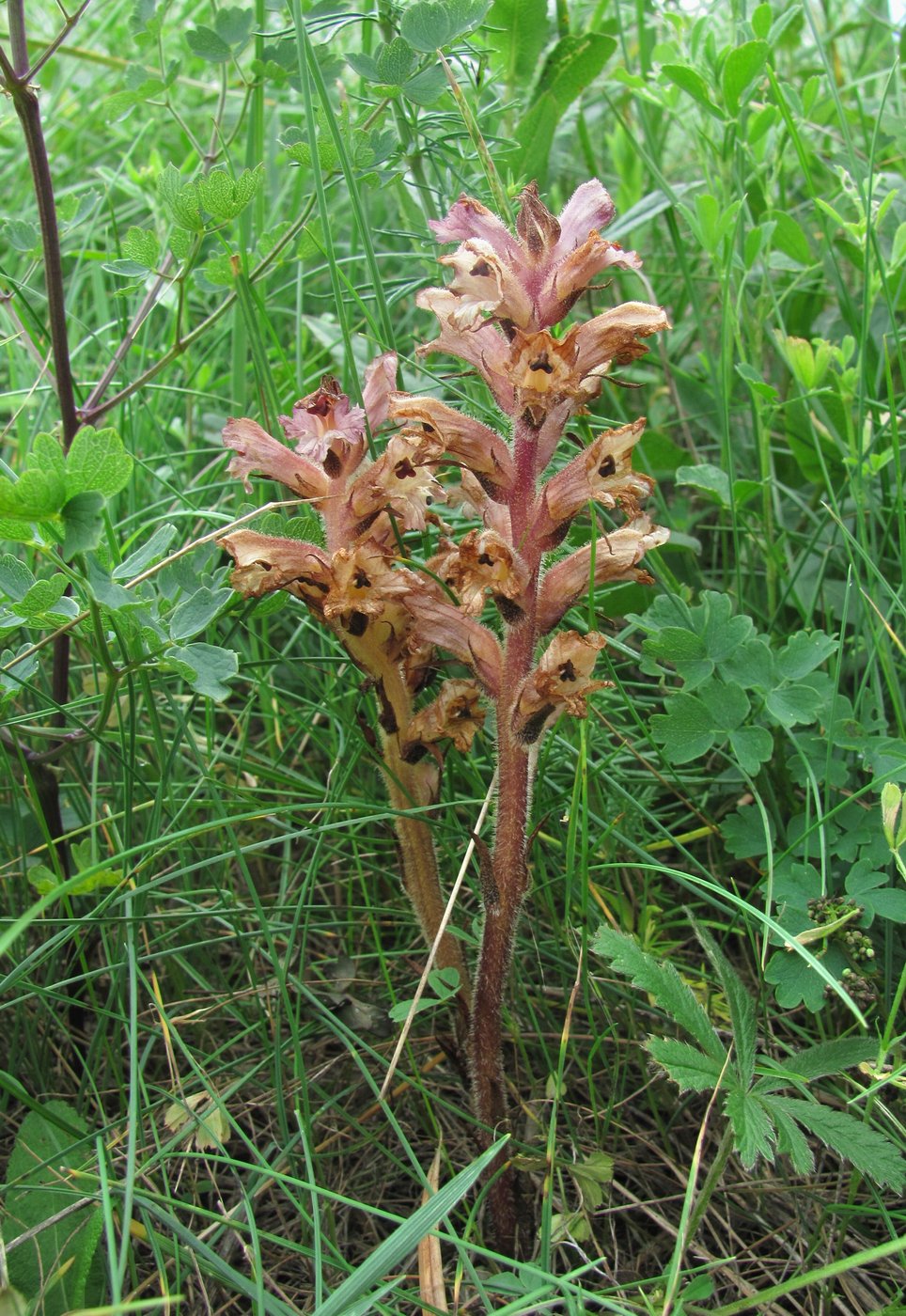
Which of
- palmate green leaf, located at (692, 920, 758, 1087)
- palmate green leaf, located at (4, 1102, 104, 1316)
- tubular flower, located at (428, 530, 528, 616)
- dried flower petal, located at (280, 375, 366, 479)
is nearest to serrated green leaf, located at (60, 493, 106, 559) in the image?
dried flower petal, located at (280, 375, 366, 479)

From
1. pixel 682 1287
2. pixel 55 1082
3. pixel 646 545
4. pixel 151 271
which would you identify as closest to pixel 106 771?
pixel 55 1082

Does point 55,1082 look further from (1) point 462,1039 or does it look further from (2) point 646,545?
(2) point 646,545

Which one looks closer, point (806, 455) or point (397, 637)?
point (397, 637)

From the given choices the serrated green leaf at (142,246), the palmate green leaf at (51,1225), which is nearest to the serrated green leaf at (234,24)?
the serrated green leaf at (142,246)

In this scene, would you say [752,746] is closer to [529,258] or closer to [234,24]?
[529,258]

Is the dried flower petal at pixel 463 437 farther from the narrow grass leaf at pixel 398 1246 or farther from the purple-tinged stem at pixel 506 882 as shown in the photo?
the narrow grass leaf at pixel 398 1246

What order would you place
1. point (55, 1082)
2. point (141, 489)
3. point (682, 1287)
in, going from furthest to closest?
point (141, 489) < point (55, 1082) < point (682, 1287)

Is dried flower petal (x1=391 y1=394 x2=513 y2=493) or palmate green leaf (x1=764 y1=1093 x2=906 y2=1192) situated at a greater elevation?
dried flower petal (x1=391 y1=394 x2=513 y2=493)

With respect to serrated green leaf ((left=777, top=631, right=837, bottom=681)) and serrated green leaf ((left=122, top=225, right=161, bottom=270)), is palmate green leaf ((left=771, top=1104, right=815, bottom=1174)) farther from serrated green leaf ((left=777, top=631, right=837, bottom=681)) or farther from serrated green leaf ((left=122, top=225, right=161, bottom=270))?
serrated green leaf ((left=122, top=225, right=161, bottom=270))
